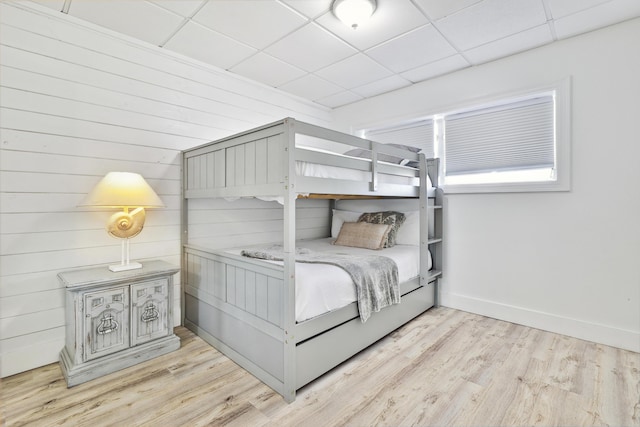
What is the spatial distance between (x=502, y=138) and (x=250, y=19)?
2.35m

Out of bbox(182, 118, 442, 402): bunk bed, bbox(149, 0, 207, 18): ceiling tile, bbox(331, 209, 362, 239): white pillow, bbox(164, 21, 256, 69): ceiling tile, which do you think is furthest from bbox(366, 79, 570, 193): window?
bbox(149, 0, 207, 18): ceiling tile

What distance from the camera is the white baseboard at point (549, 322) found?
2213 mm

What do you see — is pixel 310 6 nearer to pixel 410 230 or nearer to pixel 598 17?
pixel 598 17

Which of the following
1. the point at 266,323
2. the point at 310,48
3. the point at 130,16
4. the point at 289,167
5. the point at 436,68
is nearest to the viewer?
the point at 289,167

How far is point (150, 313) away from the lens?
2.11m

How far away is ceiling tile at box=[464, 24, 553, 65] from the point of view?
2312mm

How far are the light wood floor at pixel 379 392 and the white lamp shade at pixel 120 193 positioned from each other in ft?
3.50

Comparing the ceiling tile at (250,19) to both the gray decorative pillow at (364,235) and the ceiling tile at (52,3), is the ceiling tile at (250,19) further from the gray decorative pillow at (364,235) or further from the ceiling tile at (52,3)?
the gray decorative pillow at (364,235)

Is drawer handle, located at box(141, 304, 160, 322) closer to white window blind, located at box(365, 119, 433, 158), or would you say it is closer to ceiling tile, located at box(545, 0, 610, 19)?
white window blind, located at box(365, 119, 433, 158)

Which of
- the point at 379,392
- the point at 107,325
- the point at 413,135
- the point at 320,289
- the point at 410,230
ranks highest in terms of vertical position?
the point at 413,135

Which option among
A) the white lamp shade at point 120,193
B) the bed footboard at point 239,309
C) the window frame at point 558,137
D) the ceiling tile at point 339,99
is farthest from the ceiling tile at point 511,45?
the white lamp shade at point 120,193

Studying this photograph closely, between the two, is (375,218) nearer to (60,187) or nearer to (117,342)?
(117,342)

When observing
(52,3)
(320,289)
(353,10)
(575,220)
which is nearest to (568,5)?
(353,10)

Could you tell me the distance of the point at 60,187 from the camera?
6.78 ft
